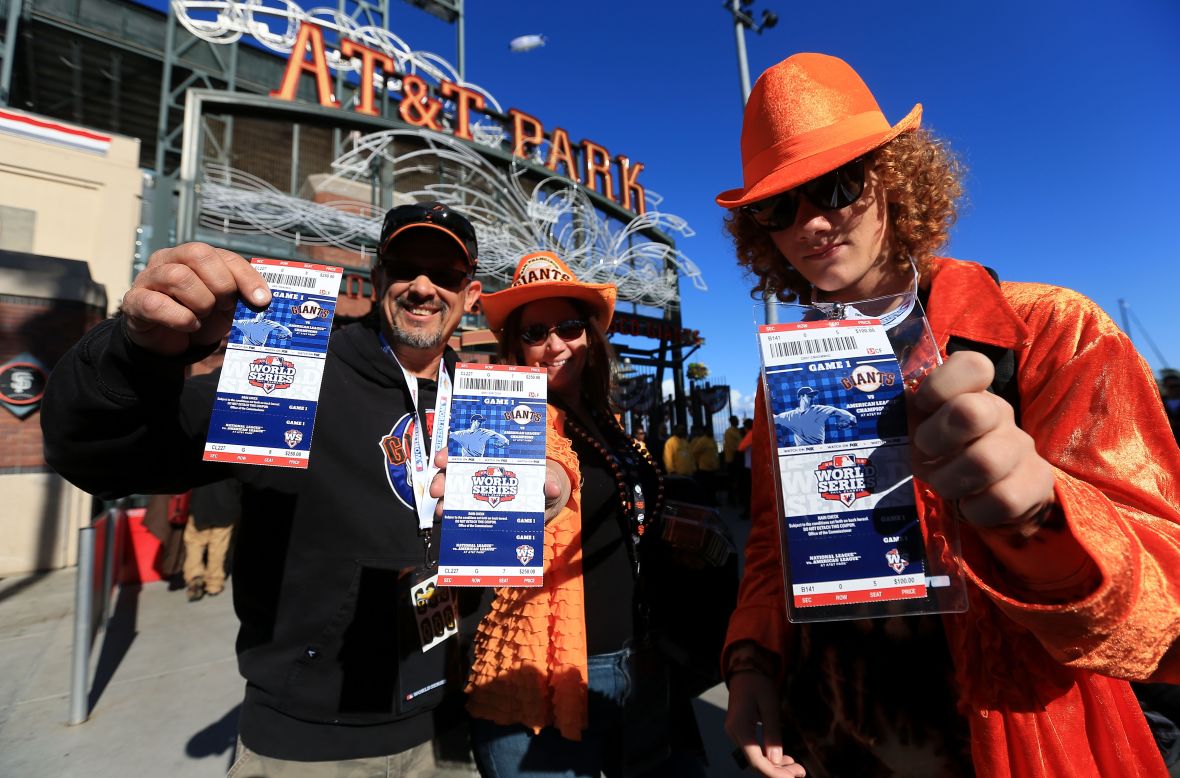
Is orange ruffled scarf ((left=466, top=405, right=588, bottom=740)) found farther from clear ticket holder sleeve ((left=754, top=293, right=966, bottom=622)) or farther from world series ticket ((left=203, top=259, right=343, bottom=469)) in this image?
clear ticket holder sleeve ((left=754, top=293, right=966, bottom=622))

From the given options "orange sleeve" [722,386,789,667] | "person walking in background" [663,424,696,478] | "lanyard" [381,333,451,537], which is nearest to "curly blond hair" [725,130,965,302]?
"orange sleeve" [722,386,789,667]

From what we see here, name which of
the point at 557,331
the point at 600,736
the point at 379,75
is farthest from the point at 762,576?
the point at 379,75

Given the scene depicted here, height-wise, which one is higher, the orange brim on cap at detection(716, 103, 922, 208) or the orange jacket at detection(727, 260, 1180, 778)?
the orange brim on cap at detection(716, 103, 922, 208)

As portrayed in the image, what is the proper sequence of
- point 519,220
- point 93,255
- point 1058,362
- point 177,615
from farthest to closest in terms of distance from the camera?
point 519,220
point 93,255
point 177,615
point 1058,362

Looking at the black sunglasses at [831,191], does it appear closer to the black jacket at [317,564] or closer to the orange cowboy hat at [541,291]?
the orange cowboy hat at [541,291]

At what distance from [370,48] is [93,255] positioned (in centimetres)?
943

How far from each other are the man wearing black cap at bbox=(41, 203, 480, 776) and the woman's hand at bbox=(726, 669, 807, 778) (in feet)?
3.14

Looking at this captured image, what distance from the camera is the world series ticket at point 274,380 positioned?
1.22 meters

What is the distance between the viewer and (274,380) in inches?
49.4

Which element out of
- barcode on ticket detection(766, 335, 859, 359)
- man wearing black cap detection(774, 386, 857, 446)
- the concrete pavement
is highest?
barcode on ticket detection(766, 335, 859, 359)

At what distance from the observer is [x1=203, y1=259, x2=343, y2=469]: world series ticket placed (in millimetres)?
1220

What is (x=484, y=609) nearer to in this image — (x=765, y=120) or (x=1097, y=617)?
(x=1097, y=617)

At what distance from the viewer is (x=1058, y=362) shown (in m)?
0.94

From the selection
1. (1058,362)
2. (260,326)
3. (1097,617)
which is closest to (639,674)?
(1097,617)
